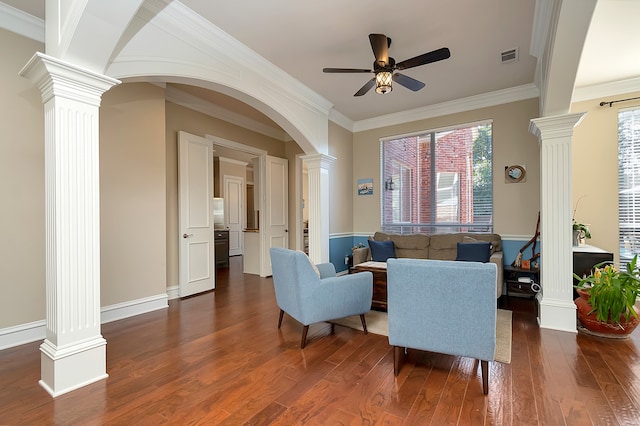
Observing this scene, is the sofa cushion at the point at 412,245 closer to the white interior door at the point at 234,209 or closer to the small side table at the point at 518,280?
the small side table at the point at 518,280

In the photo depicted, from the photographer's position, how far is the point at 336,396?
1908 millimetres

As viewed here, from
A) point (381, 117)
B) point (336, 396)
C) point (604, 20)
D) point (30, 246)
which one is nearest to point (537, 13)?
Answer: point (604, 20)

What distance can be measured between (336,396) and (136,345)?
6.37 ft

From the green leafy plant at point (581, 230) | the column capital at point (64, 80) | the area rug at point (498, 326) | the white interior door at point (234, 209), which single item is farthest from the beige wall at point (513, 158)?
the white interior door at point (234, 209)

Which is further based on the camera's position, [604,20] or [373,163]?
[373,163]

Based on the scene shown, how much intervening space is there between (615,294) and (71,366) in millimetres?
4447

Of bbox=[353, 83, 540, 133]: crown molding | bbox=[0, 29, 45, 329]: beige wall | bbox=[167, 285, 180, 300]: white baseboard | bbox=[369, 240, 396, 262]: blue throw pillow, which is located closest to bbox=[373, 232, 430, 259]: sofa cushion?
bbox=[369, 240, 396, 262]: blue throw pillow

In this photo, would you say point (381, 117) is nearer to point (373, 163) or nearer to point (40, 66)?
point (373, 163)

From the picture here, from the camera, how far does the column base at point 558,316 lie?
3.00 meters

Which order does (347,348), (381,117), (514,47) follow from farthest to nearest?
(381,117)
(514,47)
(347,348)

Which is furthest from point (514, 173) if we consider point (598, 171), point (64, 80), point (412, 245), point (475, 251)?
point (64, 80)

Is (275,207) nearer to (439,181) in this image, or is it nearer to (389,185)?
(389,185)

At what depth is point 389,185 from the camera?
5.59 meters

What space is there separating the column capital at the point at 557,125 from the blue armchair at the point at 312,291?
244 centimetres
